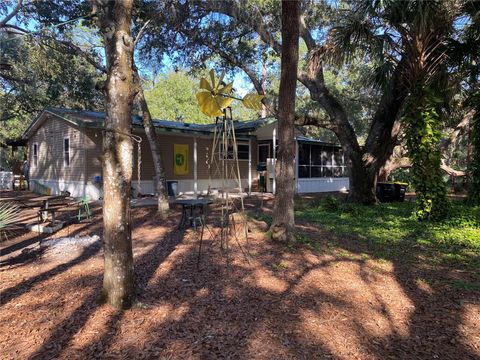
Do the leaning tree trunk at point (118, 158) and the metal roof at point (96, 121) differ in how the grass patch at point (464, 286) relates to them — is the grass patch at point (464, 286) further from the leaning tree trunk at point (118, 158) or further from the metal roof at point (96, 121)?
the metal roof at point (96, 121)

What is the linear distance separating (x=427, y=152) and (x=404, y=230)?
7.07ft

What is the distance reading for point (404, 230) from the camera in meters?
7.95

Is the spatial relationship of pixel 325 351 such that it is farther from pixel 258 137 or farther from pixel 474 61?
pixel 258 137

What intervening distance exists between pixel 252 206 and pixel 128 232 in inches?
331

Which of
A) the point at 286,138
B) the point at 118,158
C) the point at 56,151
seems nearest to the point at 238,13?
the point at 286,138

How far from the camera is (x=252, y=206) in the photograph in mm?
11734

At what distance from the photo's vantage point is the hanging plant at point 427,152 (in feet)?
28.2

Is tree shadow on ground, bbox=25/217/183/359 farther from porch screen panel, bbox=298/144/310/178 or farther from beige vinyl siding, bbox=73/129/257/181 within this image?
porch screen panel, bbox=298/144/310/178

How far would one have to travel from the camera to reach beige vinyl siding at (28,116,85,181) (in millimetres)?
13845

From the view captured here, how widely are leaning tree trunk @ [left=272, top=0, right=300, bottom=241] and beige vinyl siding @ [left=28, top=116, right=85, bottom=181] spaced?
388 inches

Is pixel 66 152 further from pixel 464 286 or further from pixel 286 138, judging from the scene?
pixel 464 286

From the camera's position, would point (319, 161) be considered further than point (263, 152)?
Yes

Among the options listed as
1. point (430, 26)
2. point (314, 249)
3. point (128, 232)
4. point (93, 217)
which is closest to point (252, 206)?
point (93, 217)

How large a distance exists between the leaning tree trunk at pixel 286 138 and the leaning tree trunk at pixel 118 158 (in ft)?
10.5
